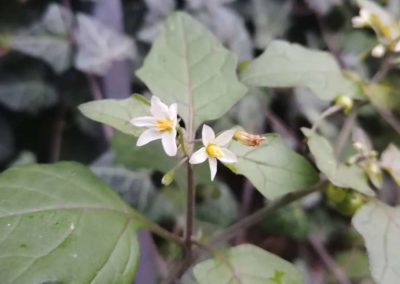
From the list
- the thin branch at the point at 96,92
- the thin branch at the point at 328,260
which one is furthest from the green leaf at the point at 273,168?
the thin branch at the point at 328,260

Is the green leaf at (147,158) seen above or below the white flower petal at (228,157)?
below

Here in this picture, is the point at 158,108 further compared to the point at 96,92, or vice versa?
the point at 96,92

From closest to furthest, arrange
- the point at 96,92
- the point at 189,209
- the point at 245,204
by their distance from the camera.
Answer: the point at 189,209
the point at 96,92
the point at 245,204

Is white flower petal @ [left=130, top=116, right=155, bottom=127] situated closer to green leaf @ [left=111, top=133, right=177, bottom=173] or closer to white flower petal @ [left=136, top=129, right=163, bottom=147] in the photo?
white flower petal @ [left=136, top=129, right=163, bottom=147]

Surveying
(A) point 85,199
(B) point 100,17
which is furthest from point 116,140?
(B) point 100,17

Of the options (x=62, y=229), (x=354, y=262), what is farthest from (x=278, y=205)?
(x=354, y=262)

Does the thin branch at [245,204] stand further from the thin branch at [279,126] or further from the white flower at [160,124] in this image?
the white flower at [160,124]

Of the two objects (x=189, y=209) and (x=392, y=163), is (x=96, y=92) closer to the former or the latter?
(x=189, y=209)
